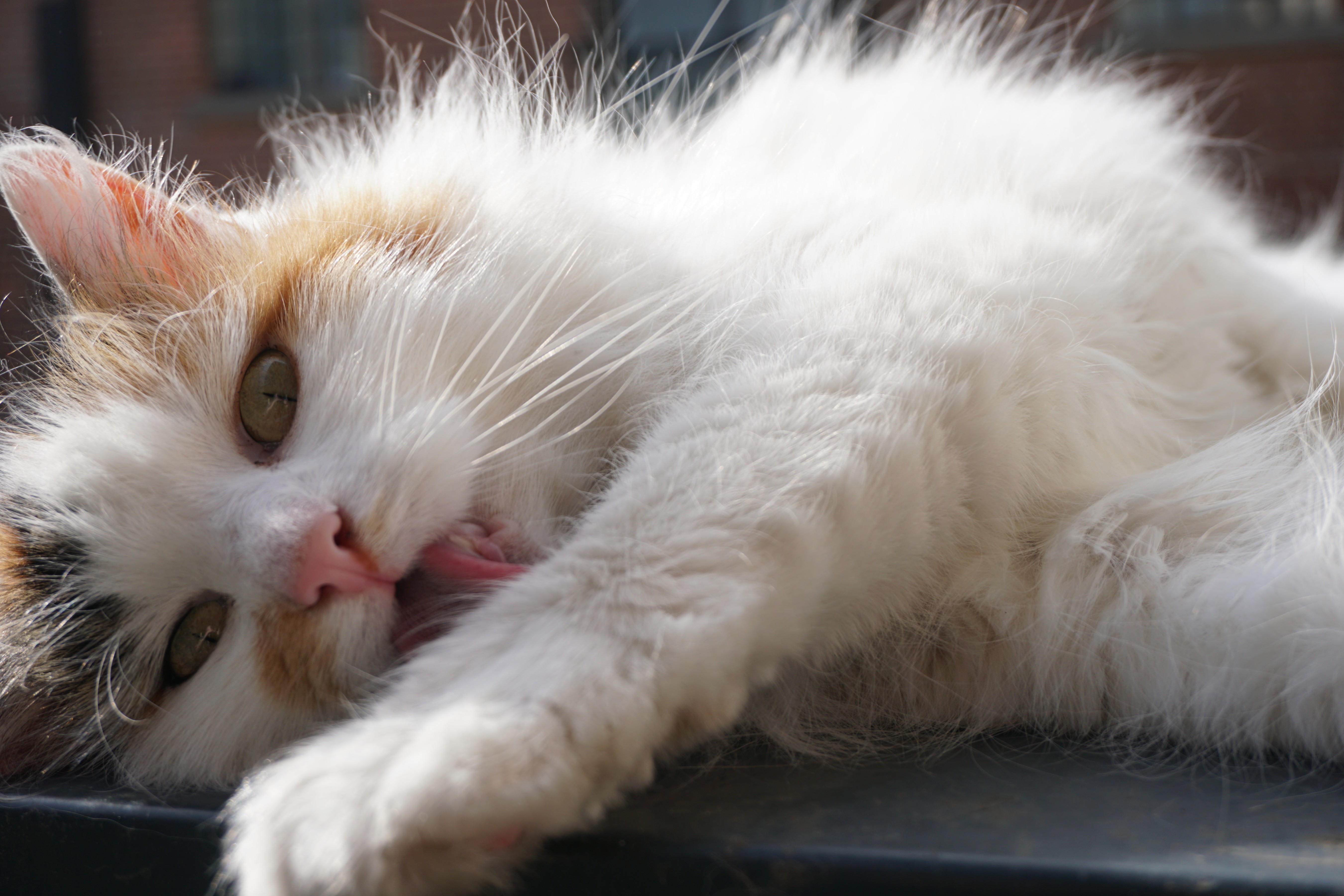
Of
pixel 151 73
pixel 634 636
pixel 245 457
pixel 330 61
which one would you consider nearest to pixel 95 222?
pixel 245 457

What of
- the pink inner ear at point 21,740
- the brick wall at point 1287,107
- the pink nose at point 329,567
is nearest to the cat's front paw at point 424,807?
the pink nose at point 329,567

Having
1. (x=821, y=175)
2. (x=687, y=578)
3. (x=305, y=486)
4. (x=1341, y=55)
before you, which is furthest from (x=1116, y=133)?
(x=1341, y=55)

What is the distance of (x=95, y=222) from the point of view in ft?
3.90

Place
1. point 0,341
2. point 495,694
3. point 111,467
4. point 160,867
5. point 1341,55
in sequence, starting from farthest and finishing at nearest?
point 1341,55 → point 0,341 → point 111,467 → point 160,867 → point 495,694

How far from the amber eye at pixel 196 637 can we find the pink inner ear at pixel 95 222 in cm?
42

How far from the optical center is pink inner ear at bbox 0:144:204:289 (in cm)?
116

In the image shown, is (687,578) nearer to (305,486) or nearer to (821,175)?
(305,486)

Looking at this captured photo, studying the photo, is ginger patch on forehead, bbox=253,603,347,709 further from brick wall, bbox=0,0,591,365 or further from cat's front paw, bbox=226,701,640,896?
brick wall, bbox=0,0,591,365

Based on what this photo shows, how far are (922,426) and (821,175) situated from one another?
0.65 meters

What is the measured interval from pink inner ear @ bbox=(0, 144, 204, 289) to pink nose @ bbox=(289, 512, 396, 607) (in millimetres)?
494

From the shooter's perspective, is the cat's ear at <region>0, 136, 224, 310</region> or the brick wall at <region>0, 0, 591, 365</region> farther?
the brick wall at <region>0, 0, 591, 365</region>

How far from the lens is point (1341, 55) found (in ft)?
21.1

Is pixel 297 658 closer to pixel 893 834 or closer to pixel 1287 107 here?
pixel 893 834

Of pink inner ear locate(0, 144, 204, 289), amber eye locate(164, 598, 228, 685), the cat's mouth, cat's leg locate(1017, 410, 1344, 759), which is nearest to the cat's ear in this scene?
pink inner ear locate(0, 144, 204, 289)
